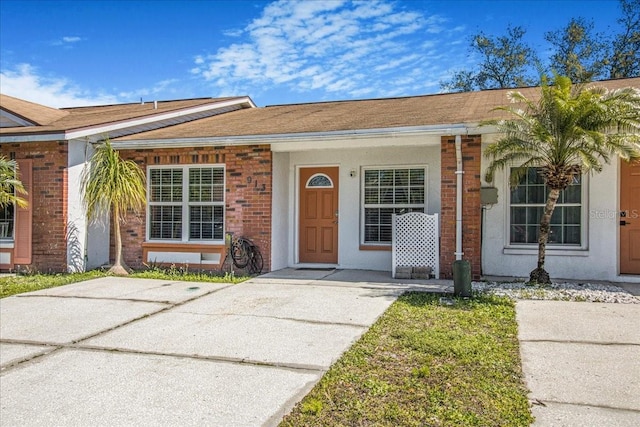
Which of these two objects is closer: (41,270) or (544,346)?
(544,346)

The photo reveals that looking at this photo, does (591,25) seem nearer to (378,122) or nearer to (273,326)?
(378,122)

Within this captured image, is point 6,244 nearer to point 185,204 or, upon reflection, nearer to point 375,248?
point 185,204

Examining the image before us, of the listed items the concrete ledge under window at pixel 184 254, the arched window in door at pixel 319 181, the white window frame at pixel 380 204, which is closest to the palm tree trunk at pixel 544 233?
the white window frame at pixel 380 204

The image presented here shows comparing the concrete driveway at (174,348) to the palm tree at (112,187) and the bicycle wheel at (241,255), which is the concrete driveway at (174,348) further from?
the palm tree at (112,187)

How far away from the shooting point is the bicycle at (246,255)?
10109 mm

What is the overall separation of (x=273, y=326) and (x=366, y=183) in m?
5.25

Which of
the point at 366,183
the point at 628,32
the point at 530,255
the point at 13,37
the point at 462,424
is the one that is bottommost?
the point at 462,424

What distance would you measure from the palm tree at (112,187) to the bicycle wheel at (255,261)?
2.54 m

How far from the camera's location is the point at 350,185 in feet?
34.8

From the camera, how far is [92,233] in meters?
10.7

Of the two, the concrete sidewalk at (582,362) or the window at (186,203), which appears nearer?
the concrete sidewalk at (582,362)

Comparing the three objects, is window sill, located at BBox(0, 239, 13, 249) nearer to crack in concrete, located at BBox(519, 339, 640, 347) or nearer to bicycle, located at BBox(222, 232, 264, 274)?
bicycle, located at BBox(222, 232, 264, 274)

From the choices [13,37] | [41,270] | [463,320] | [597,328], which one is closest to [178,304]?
[463,320]

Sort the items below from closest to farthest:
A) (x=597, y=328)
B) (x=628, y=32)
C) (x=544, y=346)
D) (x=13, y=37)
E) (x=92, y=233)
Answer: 1. (x=544, y=346)
2. (x=597, y=328)
3. (x=92, y=233)
4. (x=13, y=37)
5. (x=628, y=32)
